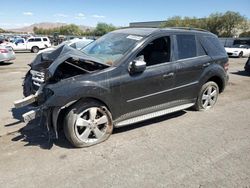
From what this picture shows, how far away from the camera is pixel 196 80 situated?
219 inches

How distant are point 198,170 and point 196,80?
2465mm

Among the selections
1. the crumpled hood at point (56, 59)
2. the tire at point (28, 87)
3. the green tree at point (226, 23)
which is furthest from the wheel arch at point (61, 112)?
the green tree at point (226, 23)

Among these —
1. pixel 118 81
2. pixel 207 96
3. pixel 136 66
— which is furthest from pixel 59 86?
pixel 207 96

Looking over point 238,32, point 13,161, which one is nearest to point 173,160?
point 13,161

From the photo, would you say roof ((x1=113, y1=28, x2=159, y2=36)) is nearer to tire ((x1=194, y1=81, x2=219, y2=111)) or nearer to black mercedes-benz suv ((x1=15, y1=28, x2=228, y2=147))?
black mercedes-benz suv ((x1=15, y1=28, x2=228, y2=147))

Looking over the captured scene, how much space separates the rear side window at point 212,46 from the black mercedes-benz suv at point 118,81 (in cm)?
4

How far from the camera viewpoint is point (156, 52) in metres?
4.95

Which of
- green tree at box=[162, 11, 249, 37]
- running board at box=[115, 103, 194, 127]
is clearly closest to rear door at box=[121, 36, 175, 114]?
running board at box=[115, 103, 194, 127]

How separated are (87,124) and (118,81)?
85cm

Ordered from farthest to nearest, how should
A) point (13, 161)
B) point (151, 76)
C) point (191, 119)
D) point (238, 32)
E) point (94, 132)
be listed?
point (238, 32)
point (191, 119)
point (151, 76)
point (94, 132)
point (13, 161)

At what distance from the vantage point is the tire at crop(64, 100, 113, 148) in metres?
4.03

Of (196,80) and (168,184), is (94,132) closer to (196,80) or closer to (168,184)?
(168,184)

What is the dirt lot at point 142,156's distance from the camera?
332 cm

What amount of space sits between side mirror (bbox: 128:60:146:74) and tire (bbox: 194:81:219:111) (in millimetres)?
1937
